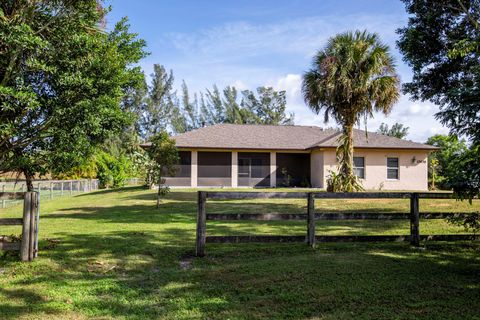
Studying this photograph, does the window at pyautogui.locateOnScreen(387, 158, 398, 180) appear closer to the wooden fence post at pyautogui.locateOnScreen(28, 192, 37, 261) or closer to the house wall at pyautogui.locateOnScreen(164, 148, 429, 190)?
the house wall at pyautogui.locateOnScreen(164, 148, 429, 190)

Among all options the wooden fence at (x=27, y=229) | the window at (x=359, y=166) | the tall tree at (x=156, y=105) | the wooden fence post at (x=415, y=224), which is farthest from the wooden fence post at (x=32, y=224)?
the tall tree at (x=156, y=105)

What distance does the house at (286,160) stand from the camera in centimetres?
2647

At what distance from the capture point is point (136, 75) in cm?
775

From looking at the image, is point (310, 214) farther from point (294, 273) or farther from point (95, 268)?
point (95, 268)

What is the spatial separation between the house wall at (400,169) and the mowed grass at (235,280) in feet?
56.0

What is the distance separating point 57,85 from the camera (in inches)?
263

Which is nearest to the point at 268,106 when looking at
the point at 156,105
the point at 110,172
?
the point at 156,105

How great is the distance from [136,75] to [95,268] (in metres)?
3.61

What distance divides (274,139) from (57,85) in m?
23.4

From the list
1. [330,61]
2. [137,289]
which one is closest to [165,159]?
[330,61]

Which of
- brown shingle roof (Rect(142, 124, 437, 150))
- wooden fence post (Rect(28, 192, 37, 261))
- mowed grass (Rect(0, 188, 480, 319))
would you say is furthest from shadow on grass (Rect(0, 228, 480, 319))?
brown shingle roof (Rect(142, 124, 437, 150))

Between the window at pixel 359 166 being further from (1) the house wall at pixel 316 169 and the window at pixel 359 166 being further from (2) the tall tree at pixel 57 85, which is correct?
(2) the tall tree at pixel 57 85

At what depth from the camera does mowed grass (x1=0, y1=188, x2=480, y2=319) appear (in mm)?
4699

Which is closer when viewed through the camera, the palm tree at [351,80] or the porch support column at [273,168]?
the palm tree at [351,80]
